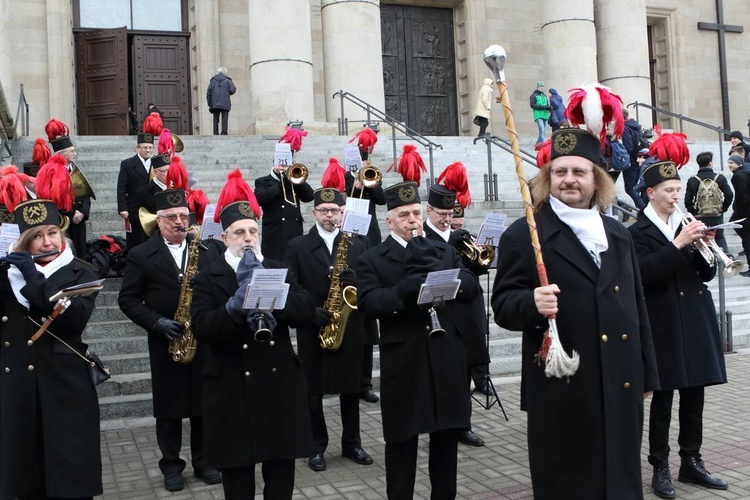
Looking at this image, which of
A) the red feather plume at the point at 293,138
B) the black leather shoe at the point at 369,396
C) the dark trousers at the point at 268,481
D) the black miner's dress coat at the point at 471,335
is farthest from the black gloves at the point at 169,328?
the red feather plume at the point at 293,138

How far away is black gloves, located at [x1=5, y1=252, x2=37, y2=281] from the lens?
4.80 meters

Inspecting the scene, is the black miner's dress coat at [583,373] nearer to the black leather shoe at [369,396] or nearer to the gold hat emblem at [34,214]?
the gold hat emblem at [34,214]

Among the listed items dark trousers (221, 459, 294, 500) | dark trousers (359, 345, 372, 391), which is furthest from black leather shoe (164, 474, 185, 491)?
dark trousers (359, 345, 372, 391)

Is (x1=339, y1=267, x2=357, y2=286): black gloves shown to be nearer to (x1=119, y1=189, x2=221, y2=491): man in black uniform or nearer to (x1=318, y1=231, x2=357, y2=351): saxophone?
(x1=318, y1=231, x2=357, y2=351): saxophone

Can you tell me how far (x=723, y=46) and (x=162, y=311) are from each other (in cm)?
2560

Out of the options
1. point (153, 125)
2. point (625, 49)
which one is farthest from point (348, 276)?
point (625, 49)

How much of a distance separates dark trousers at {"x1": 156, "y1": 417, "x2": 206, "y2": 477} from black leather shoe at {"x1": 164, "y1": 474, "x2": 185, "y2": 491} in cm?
3

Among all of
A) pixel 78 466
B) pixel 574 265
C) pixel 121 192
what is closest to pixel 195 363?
pixel 78 466

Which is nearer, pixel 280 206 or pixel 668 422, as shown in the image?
pixel 668 422

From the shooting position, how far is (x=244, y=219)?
16.5ft

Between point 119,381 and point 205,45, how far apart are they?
14678 millimetres

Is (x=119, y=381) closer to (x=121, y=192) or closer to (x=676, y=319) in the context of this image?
(x=121, y=192)

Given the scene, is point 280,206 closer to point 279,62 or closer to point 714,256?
point 714,256

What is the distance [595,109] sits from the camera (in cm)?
422
